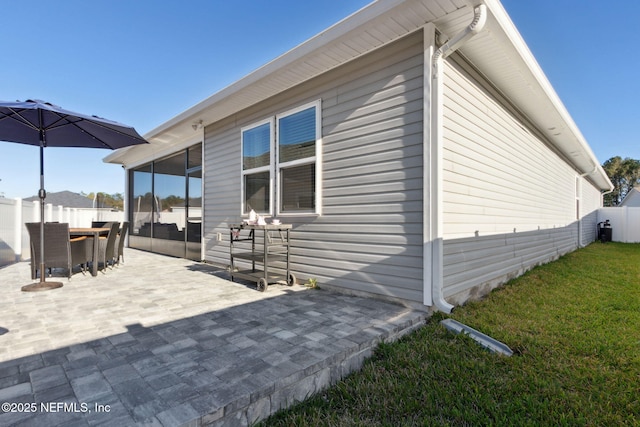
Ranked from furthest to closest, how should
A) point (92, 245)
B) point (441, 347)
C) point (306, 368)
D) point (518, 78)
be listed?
point (92, 245)
point (518, 78)
point (441, 347)
point (306, 368)

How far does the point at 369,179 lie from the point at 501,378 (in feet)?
7.08

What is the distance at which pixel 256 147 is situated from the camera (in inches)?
195

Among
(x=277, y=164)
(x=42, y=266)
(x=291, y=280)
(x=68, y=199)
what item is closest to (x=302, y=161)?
(x=277, y=164)

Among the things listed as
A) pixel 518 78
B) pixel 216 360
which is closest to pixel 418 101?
pixel 518 78

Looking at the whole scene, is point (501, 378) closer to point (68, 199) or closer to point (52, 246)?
point (52, 246)

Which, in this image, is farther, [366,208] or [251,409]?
[366,208]

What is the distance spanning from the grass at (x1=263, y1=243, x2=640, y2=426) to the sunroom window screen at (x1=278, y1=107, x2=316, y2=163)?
258cm

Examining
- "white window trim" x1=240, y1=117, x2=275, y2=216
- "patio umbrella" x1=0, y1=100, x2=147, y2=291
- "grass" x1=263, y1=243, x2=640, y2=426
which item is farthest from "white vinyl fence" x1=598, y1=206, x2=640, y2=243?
"patio umbrella" x1=0, y1=100, x2=147, y2=291

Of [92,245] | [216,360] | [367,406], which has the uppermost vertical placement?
[92,245]

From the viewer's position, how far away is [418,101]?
3047 millimetres

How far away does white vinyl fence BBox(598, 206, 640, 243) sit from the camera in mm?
13055

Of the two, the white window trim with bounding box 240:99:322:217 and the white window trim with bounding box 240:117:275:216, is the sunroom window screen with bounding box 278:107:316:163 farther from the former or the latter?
the white window trim with bounding box 240:117:275:216

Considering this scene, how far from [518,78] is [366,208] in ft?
9.19

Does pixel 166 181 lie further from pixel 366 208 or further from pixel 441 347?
pixel 441 347
